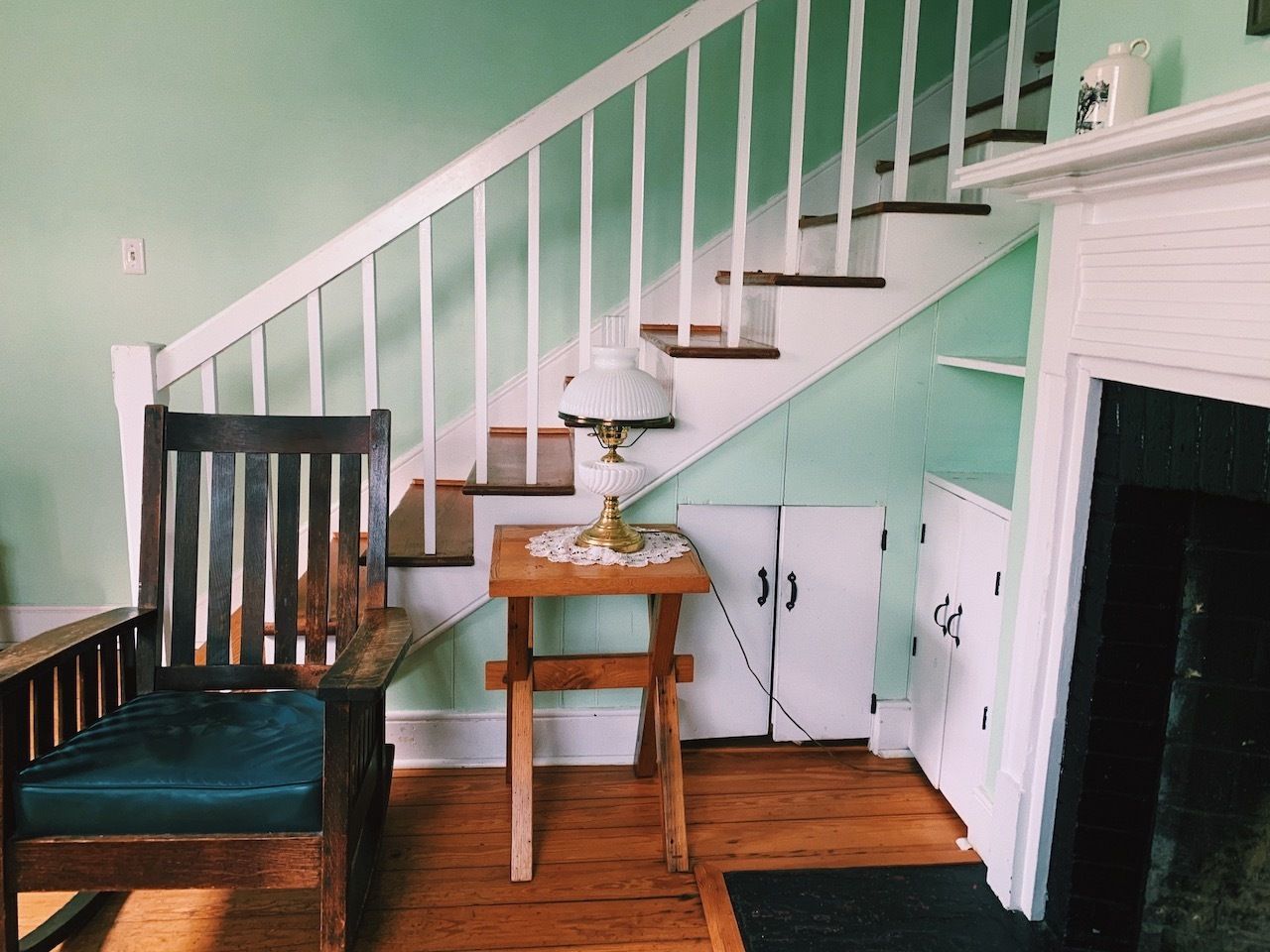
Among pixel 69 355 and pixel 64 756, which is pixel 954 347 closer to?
pixel 64 756

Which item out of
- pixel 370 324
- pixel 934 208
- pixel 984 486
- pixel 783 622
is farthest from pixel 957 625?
pixel 370 324

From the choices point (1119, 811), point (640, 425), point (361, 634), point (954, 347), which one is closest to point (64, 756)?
point (361, 634)

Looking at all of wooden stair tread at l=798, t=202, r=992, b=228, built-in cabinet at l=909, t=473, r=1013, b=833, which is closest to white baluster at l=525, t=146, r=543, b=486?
wooden stair tread at l=798, t=202, r=992, b=228

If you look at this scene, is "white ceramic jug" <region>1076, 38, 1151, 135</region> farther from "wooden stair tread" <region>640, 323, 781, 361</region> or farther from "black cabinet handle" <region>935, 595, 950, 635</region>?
"black cabinet handle" <region>935, 595, 950, 635</region>

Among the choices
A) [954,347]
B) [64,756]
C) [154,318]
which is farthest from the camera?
[154,318]

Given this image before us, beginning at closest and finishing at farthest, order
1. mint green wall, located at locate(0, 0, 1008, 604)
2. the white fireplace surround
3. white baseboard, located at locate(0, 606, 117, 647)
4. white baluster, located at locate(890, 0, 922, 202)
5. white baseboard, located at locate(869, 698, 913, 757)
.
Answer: the white fireplace surround < white baluster, located at locate(890, 0, 922, 202) < white baseboard, located at locate(869, 698, 913, 757) < mint green wall, located at locate(0, 0, 1008, 604) < white baseboard, located at locate(0, 606, 117, 647)

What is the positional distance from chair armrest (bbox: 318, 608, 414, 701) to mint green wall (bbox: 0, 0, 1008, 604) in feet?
4.28

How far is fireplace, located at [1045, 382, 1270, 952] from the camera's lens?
1.59m

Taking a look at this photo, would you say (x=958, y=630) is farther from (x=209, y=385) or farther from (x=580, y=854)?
(x=209, y=385)

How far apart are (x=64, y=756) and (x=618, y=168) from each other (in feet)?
7.55

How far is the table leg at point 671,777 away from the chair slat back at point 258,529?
695mm

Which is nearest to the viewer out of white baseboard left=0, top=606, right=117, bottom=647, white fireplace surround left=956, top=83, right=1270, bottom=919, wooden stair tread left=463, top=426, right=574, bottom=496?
white fireplace surround left=956, top=83, right=1270, bottom=919

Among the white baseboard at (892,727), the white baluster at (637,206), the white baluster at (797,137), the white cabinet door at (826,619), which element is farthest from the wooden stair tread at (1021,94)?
the white baseboard at (892,727)

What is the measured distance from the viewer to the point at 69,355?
2.99 metres
